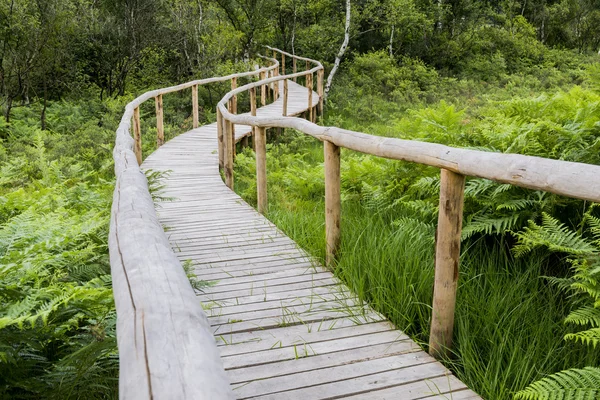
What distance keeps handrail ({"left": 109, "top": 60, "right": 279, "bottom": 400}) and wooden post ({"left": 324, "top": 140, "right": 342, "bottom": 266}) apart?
88.9 inches

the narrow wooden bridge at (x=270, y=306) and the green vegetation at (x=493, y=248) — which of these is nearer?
the narrow wooden bridge at (x=270, y=306)

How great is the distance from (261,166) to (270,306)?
9.08 feet

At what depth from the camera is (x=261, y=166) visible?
610 centimetres

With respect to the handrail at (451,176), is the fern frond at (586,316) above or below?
below

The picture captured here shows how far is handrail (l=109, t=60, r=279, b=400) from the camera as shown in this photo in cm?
100

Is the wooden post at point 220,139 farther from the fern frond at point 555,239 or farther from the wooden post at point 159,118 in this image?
the fern frond at point 555,239

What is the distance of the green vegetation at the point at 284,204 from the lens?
261cm

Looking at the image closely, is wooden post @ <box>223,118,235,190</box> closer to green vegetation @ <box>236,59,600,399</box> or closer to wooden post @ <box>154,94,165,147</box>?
green vegetation @ <box>236,59,600,399</box>

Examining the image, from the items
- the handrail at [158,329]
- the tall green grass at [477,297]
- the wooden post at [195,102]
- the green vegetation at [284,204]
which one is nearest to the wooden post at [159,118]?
the green vegetation at [284,204]

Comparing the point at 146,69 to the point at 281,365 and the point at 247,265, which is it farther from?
the point at 281,365

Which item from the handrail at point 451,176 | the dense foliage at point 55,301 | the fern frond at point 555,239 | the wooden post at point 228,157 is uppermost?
the handrail at point 451,176

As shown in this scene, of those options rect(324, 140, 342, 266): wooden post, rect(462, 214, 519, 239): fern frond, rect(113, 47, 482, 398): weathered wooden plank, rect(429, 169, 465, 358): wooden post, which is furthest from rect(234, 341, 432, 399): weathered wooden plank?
rect(324, 140, 342, 266): wooden post

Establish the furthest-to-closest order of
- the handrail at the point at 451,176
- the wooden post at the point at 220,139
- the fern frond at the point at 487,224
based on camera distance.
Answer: the wooden post at the point at 220,139 < the fern frond at the point at 487,224 < the handrail at the point at 451,176

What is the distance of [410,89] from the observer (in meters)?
20.6
